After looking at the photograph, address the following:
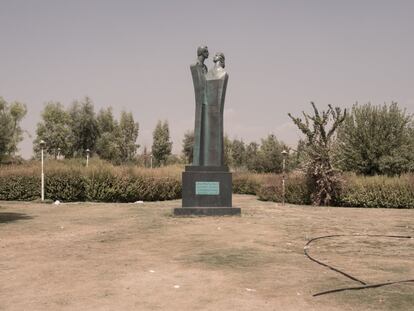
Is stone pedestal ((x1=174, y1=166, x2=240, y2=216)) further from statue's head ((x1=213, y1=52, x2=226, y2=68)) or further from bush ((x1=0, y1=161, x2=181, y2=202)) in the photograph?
bush ((x1=0, y1=161, x2=181, y2=202))

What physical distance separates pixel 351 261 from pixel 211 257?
2167mm

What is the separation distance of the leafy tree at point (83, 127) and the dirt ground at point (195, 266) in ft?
129

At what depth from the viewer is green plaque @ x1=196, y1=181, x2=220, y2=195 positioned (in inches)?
543

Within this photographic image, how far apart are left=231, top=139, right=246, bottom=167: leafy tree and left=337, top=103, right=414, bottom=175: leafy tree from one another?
27.7 m

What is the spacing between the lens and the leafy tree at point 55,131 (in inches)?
1876

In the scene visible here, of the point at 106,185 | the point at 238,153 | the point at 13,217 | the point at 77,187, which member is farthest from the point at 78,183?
the point at 238,153

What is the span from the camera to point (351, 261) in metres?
7.04

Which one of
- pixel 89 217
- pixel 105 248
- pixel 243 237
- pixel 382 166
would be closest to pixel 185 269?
pixel 105 248

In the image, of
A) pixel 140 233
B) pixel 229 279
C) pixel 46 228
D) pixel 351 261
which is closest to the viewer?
pixel 229 279

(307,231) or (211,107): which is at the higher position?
(211,107)

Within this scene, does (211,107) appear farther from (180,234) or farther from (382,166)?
(382,166)

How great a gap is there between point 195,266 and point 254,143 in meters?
52.8

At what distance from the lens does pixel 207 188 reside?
13.8m

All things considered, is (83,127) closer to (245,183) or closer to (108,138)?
(108,138)
